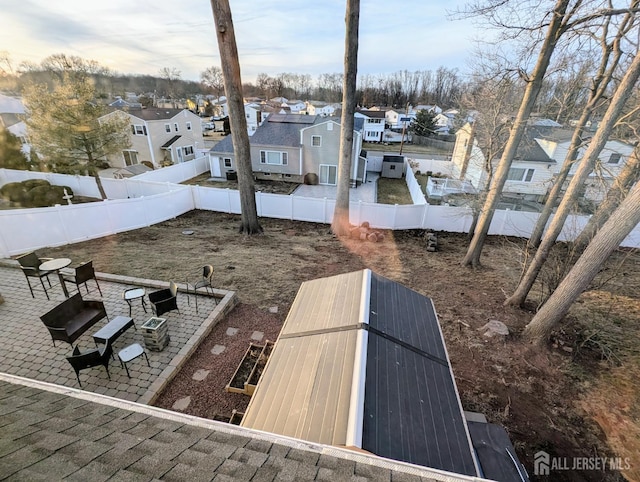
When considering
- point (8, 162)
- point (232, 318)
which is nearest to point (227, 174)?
point (8, 162)

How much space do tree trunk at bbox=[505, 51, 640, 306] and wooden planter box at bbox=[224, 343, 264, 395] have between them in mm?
6593

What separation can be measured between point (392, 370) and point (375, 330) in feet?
1.83

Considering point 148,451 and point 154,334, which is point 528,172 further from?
point 148,451

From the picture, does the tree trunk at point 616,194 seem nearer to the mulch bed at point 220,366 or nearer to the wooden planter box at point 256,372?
the wooden planter box at point 256,372

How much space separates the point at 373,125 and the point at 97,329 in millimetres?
48168

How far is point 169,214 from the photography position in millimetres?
13070

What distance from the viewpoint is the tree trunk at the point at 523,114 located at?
6367 millimetres

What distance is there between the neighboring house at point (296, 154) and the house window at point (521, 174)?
34.7 ft

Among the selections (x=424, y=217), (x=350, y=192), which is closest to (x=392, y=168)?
(x=350, y=192)

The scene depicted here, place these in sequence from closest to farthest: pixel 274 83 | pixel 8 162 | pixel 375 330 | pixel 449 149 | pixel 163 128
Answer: pixel 375 330 < pixel 8 162 < pixel 163 128 < pixel 449 149 < pixel 274 83

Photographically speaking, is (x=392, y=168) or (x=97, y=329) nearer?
(x=97, y=329)

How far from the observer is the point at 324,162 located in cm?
2138

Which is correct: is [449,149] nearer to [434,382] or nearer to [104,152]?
[104,152]

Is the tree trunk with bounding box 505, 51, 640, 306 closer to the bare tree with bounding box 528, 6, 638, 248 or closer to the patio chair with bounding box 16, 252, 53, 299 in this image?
the bare tree with bounding box 528, 6, 638, 248
